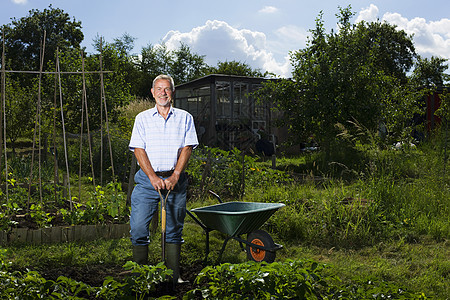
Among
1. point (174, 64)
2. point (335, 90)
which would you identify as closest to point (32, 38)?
point (174, 64)

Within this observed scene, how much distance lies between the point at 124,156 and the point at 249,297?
26.1 feet

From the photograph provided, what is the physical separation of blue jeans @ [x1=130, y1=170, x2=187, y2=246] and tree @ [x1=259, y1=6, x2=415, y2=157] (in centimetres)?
857

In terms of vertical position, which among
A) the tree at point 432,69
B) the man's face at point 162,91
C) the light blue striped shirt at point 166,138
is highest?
the tree at point 432,69

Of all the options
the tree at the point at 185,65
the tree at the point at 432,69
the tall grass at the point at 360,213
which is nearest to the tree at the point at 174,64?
the tree at the point at 185,65

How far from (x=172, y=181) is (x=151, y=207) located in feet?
1.01

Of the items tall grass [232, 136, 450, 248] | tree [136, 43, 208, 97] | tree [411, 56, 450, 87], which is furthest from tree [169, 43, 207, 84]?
tall grass [232, 136, 450, 248]

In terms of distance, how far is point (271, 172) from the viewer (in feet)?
23.9

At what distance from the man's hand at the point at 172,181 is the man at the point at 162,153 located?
2 cm

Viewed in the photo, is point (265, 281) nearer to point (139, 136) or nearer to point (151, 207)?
point (151, 207)

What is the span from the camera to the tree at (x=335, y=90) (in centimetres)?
1191

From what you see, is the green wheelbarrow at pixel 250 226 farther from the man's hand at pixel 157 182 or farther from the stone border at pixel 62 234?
the stone border at pixel 62 234

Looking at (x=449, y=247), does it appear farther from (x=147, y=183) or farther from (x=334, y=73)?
(x=334, y=73)

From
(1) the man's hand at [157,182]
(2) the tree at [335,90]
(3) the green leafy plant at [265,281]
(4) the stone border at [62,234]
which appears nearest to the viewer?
(3) the green leafy plant at [265,281]

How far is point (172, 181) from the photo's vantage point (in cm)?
347
